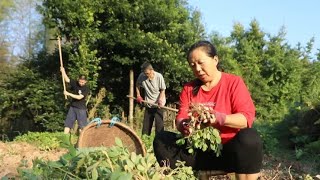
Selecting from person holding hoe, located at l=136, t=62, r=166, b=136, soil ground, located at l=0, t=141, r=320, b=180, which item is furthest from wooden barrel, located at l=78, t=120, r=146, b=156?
person holding hoe, located at l=136, t=62, r=166, b=136

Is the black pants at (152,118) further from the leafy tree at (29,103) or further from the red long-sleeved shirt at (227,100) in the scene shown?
the leafy tree at (29,103)

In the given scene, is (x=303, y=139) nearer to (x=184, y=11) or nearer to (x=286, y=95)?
(x=184, y=11)

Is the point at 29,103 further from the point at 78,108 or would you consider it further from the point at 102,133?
the point at 102,133

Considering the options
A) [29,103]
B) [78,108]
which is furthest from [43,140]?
[29,103]

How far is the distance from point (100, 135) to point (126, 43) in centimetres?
A: 865

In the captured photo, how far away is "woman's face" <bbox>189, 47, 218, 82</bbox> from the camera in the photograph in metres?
2.62

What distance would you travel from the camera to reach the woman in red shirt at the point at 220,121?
252 centimetres

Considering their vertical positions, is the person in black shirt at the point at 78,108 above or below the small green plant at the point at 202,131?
above

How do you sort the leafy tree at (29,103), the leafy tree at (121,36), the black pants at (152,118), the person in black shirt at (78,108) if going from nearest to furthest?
1. the black pants at (152,118)
2. the person in black shirt at (78,108)
3. the leafy tree at (121,36)
4. the leafy tree at (29,103)

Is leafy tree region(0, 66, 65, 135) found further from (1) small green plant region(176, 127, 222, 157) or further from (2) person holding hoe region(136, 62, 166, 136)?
(1) small green plant region(176, 127, 222, 157)

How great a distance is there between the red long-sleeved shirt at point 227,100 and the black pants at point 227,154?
78 millimetres

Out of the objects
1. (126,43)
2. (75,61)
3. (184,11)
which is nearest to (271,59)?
(184,11)

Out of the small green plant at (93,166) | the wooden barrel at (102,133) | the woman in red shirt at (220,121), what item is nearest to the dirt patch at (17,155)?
the wooden barrel at (102,133)

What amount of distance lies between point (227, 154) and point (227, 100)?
0.33 metres
